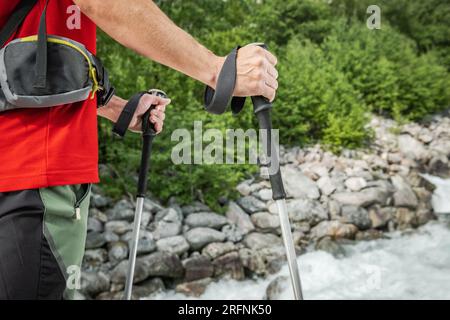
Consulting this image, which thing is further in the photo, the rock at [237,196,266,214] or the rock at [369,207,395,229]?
the rock at [369,207,395,229]

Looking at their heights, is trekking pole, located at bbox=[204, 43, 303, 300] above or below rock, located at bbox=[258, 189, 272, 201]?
below

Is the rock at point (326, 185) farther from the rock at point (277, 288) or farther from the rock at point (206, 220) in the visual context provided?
the rock at point (277, 288)

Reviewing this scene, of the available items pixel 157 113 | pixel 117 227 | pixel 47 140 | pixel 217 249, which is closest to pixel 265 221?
pixel 217 249

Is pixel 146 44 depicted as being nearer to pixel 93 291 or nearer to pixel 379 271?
pixel 93 291

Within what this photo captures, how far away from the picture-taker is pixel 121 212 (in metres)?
5.46

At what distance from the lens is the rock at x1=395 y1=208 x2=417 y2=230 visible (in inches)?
254

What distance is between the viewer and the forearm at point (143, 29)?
2.53ft

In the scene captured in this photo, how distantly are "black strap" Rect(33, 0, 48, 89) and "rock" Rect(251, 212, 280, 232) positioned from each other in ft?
17.0

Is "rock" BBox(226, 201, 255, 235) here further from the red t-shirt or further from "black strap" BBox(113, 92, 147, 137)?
the red t-shirt

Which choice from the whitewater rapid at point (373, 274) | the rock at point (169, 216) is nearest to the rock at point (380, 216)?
the whitewater rapid at point (373, 274)

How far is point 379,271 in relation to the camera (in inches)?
215

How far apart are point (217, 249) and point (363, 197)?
2476mm

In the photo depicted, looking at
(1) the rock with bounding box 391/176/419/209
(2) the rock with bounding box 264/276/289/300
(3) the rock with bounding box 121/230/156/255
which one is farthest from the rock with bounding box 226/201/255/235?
(1) the rock with bounding box 391/176/419/209
